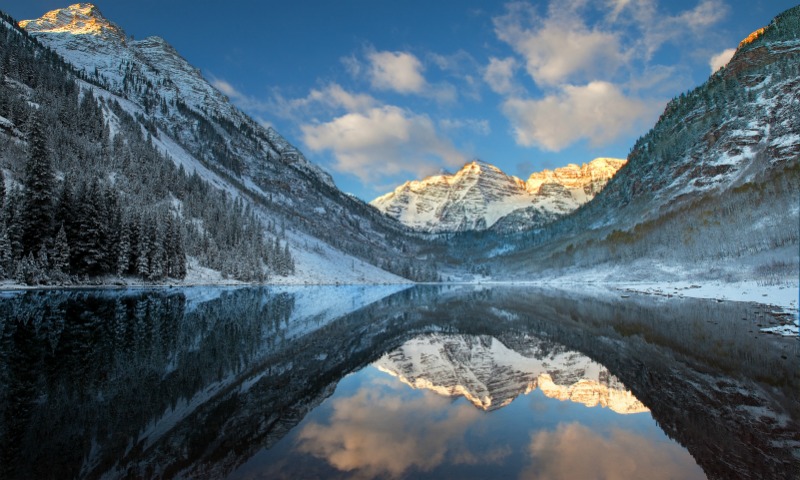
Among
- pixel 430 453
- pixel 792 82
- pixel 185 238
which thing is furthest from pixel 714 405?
pixel 792 82

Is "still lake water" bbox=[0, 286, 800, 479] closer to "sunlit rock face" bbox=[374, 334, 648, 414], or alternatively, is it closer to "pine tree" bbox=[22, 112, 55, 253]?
"sunlit rock face" bbox=[374, 334, 648, 414]

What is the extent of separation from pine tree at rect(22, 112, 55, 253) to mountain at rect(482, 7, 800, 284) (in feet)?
355

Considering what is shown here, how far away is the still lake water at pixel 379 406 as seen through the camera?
8.42 m

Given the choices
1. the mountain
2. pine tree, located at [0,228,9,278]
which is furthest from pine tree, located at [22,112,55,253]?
the mountain

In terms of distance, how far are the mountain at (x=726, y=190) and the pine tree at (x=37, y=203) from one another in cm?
10832

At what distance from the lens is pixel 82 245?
58812 millimetres

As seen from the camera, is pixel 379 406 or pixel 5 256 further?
pixel 5 256

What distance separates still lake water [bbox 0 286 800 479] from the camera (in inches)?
332

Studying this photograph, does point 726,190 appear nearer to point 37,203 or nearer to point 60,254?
point 60,254

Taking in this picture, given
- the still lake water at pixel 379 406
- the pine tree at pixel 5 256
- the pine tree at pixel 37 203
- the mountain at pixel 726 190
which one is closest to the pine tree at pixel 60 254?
the pine tree at pixel 37 203

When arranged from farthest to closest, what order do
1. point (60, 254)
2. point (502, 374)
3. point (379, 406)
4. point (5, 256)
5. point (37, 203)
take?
point (37, 203)
point (60, 254)
point (5, 256)
point (502, 374)
point (379, 406)

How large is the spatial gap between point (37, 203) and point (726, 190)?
169 meters

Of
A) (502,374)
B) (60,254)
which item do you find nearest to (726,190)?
(502,374)

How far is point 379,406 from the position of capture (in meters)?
13.0
